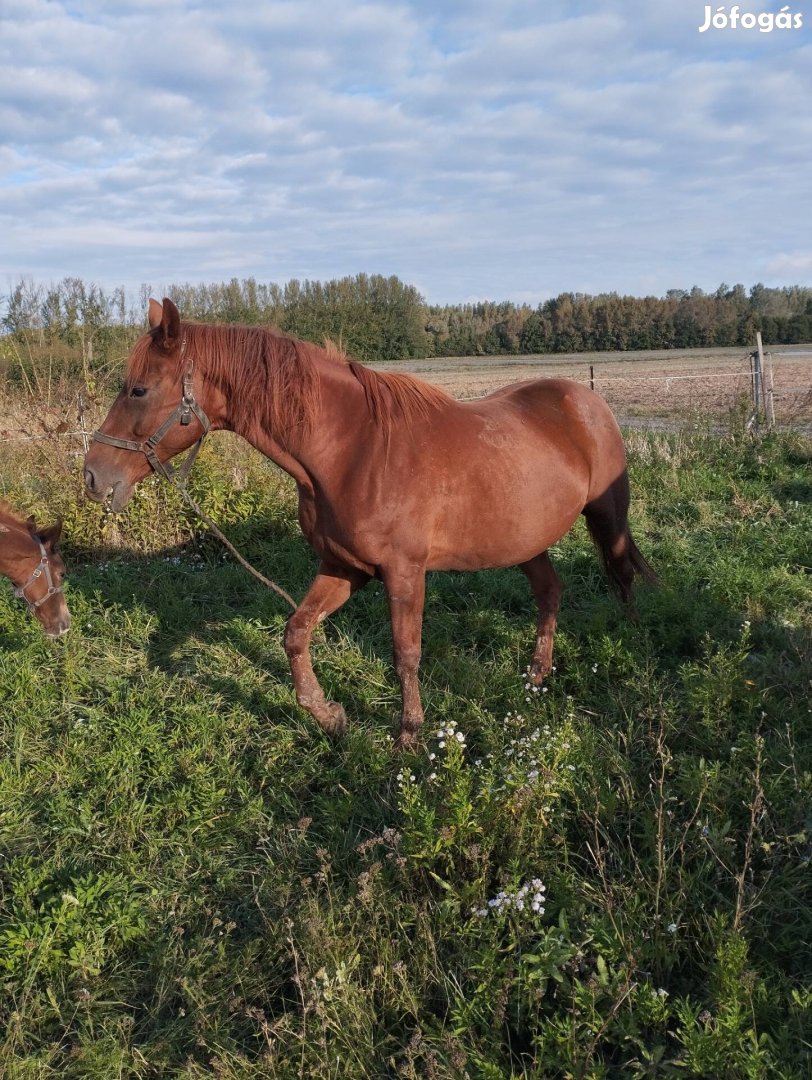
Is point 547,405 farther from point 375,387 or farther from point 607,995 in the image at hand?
point 607,995

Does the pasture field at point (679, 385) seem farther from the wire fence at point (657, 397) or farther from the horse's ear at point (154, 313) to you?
the horse's ear at point (154, 313)

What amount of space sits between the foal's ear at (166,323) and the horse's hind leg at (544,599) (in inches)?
96.8

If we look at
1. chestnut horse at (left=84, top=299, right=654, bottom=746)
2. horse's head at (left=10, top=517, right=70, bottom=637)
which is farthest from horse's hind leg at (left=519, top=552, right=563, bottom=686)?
horse's head at (left=10, top=517, right=70, bottom=637)

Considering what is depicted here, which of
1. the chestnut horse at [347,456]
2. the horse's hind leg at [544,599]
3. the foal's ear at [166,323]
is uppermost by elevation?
the foal's ear at [166,323]

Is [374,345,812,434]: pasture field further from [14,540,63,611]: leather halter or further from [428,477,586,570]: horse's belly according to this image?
[14,540,63,611]: leather halter

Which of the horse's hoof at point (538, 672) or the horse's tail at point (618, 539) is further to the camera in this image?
the horse's tail at point (618, 539)

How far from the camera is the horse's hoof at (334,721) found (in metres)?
3.82

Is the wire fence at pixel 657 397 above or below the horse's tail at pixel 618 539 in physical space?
above

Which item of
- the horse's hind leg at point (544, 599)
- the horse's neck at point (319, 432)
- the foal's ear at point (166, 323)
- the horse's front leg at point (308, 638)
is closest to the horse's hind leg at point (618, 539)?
the horse's hind leg at point (544, 599)

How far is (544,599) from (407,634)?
132 centimetres

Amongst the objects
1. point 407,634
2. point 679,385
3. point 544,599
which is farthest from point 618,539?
point 679,385

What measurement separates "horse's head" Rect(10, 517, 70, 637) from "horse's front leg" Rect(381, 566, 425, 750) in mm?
2461

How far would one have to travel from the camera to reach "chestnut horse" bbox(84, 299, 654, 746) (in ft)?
11.3

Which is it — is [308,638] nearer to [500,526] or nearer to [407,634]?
[407,634]
